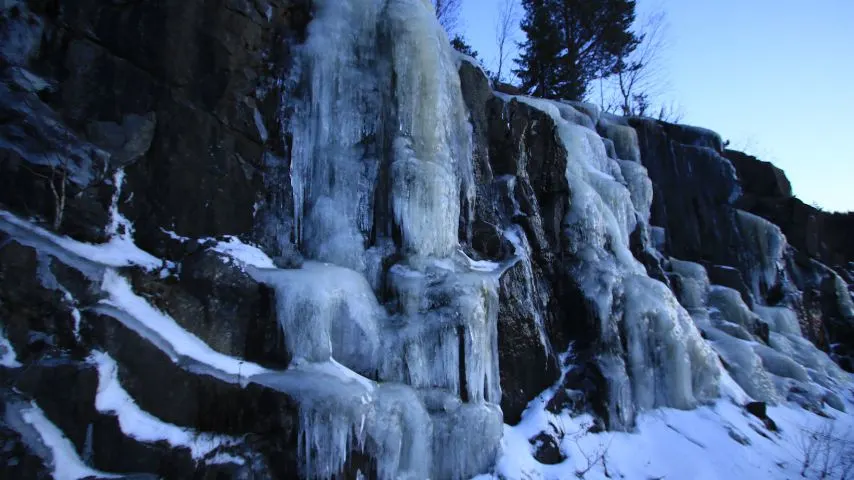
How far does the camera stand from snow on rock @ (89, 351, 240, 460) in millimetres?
4648

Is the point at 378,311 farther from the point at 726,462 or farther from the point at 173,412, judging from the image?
the point at 726,462

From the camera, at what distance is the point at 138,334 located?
4.95 m

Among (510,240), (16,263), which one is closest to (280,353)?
(16,263)

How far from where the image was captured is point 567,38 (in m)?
19.5

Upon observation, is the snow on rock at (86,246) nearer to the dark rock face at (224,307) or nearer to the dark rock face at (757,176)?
the dark rock face at (224,307)

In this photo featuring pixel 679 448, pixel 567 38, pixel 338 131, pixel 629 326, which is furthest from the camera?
pixel 567 38

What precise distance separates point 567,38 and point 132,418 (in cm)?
1813

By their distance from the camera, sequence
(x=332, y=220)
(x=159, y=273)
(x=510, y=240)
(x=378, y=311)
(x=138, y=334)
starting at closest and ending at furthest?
(x=138, y=334) → (x=159, y=273) → (x=378, y=311) → (x=332, y=220) → (x=510, y=240)

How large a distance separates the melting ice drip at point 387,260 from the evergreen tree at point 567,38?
1189 cm

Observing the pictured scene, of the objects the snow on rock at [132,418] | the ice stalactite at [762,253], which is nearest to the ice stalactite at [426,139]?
the snow on rock at [132,418]

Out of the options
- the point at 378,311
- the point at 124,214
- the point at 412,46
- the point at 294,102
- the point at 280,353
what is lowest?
the point at 280,353

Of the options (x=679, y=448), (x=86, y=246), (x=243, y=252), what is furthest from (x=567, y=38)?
(x=86, y=246)

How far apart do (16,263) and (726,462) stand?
8.06 metres

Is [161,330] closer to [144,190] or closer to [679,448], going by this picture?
[144,190]
